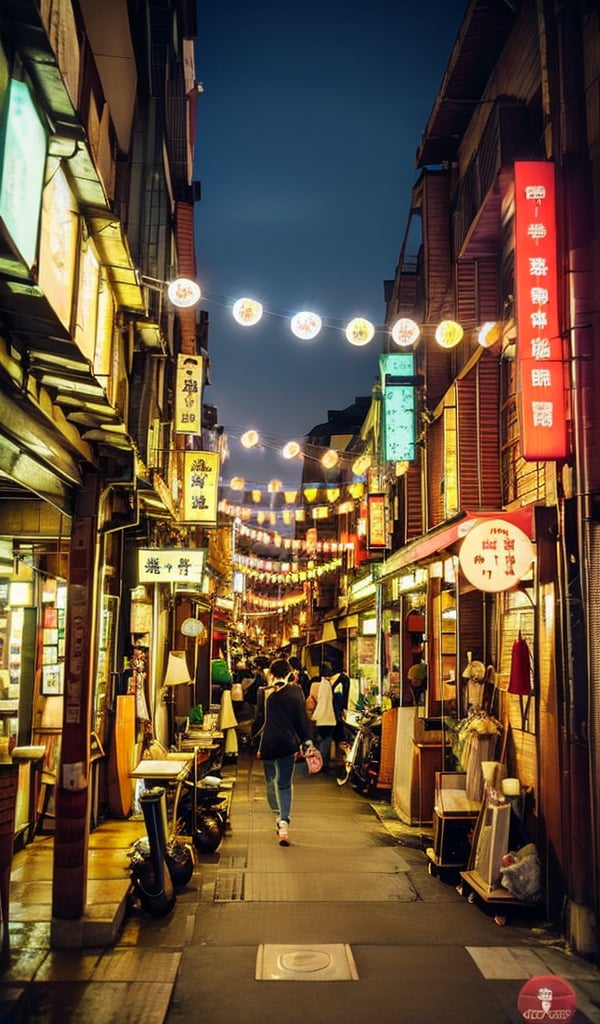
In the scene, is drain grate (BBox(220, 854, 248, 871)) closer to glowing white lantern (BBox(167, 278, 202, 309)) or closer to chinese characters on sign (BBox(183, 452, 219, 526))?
glowing white lantern (BBox(167, 278, 202, 309))

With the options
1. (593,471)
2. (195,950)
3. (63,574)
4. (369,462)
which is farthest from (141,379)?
(369,462)

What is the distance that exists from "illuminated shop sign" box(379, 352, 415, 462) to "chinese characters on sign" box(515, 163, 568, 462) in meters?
8.07

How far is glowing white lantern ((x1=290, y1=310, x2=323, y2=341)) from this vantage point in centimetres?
1336

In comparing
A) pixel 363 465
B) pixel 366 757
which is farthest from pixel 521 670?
pixel 363 465

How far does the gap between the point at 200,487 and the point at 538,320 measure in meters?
10.9

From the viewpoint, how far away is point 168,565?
539 inches

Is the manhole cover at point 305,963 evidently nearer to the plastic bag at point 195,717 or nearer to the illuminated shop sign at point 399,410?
the plastic bag at point 195,717

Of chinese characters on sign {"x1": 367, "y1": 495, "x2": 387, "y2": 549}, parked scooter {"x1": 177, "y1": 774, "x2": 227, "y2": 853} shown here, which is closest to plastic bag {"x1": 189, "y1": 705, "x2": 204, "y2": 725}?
parked scooter {"x1": 177, "y1": 774, "x2": 227, "y2": 853}

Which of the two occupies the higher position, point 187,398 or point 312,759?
point 187,398

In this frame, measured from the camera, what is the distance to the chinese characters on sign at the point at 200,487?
59.7 ft

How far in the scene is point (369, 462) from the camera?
25859 mm

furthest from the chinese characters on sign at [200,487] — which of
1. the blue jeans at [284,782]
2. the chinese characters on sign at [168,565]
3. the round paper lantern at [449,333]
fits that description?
the blue jeans at [284,782]

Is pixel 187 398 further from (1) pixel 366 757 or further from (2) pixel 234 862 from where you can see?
(2) pixel 234 862

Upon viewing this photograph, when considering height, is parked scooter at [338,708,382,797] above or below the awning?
below
